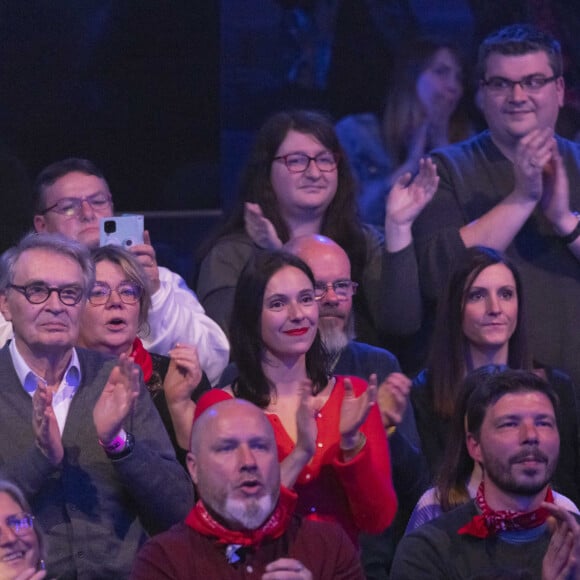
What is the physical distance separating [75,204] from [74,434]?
1119 millimetres

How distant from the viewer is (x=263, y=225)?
4.84 metres

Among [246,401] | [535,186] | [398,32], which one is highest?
[398,32]

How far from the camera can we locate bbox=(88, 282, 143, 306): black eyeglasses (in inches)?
175

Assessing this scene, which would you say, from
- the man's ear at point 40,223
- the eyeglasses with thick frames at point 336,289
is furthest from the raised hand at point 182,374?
the man's ear at point 40,223

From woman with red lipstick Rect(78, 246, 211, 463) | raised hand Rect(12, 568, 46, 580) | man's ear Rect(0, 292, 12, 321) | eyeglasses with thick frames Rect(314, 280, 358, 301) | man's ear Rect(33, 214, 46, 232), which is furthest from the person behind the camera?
man's ear Rect(33, 214, 46, 232)

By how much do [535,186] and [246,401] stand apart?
4.94ft

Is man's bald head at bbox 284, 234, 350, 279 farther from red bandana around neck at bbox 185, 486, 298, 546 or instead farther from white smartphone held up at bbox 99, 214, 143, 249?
red bandana around neck at bbox 185, 486, 298, 546

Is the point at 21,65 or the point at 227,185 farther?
the point at 227,185

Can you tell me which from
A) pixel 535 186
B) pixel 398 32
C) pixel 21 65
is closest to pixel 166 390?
pixel 535 186

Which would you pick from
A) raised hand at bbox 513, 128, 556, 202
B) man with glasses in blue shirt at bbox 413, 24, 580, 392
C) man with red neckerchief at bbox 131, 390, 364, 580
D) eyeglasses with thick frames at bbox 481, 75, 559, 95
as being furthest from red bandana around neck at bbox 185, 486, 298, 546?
eyeglasses with thick frames at bbox 481, 75, 559, 95

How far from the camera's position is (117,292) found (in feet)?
14.6

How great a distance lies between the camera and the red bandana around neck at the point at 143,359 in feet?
14.3

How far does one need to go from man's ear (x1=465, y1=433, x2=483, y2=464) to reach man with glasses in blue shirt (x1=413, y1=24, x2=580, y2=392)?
2.77 ft

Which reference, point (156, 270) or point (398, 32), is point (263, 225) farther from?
point (398, 32)
